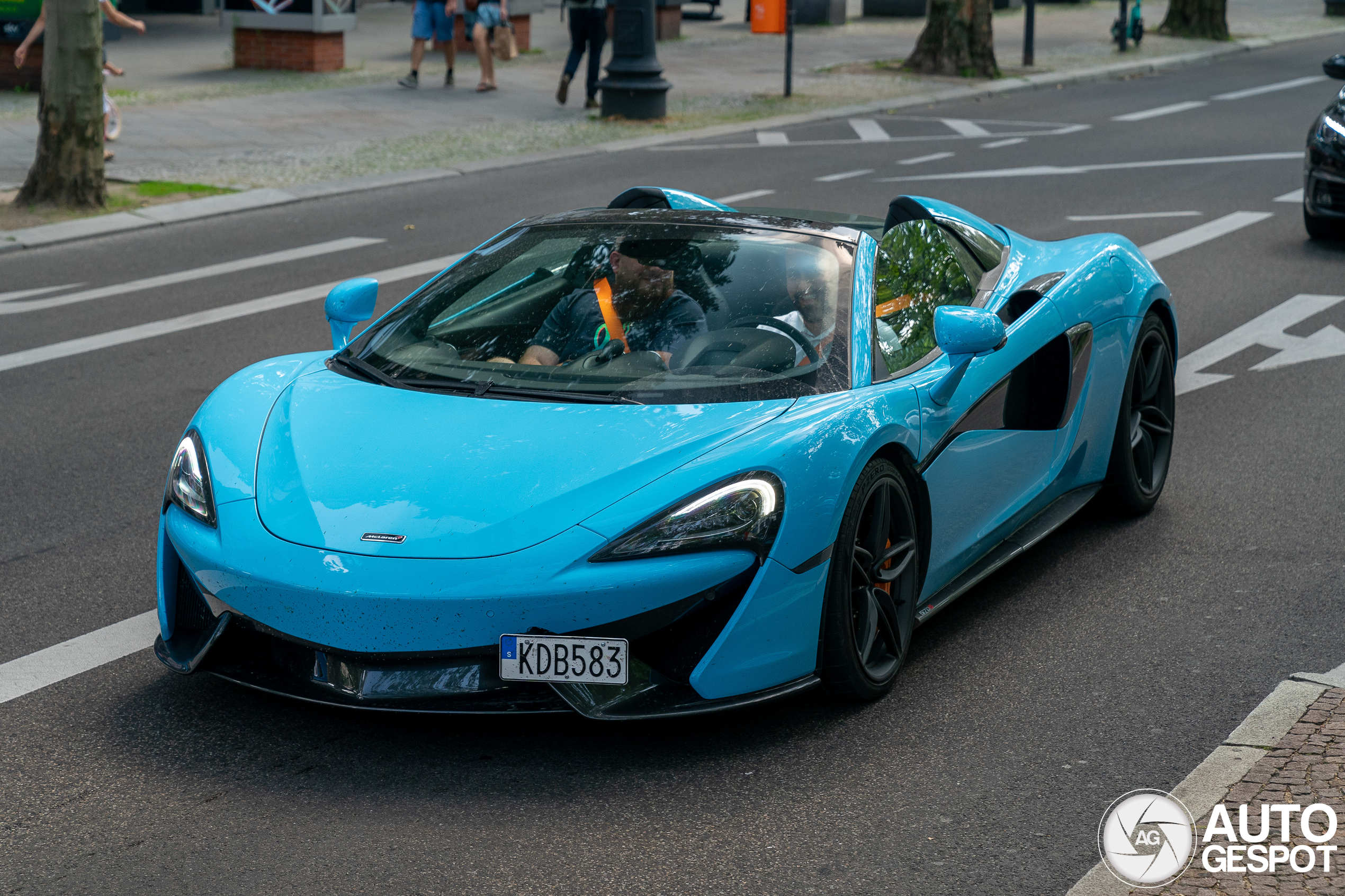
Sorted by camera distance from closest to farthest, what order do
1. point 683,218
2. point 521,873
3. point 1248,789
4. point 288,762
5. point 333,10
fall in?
1. point 521,873
2. point 1248,789
3. point 288,762
4. point 683,218
5. point 333,10

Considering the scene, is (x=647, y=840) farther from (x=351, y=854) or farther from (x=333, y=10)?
(x=333, y=10)

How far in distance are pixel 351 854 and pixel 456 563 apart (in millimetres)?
682

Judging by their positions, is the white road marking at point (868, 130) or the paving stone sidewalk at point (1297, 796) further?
the white road marking at point (868, 130)

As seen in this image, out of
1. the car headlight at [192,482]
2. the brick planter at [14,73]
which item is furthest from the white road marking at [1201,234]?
the brick planter at [14,73]

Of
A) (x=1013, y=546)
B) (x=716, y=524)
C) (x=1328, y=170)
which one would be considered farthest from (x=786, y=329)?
(x=1328, y=170)

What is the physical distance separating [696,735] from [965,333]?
1339mm

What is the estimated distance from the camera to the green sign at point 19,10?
61.6 ft

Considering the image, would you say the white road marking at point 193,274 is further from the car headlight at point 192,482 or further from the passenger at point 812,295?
the passenger at point 812,295

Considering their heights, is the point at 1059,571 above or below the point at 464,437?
below

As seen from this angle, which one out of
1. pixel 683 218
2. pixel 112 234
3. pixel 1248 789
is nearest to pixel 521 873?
pixel 1248 789

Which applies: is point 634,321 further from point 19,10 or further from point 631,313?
point 19,10

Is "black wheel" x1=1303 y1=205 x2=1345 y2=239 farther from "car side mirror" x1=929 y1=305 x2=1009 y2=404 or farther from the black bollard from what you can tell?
the black bollard

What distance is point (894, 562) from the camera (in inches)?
168

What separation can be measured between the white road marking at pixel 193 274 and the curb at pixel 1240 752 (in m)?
7.94
